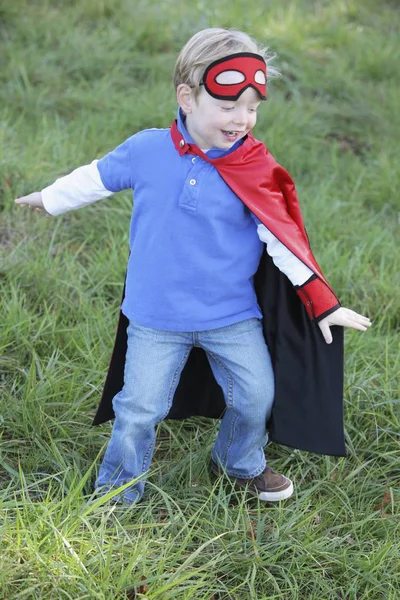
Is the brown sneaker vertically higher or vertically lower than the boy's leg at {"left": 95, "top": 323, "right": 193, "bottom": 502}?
lower

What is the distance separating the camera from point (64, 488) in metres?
2.47

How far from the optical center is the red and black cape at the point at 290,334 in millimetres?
2328

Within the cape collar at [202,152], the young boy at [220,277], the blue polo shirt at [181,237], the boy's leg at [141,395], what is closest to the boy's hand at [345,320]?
the young boy at [220,277]

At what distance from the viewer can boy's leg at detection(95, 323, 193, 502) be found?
2400mm

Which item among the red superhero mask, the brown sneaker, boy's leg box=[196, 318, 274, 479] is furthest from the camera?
the brown sneaker

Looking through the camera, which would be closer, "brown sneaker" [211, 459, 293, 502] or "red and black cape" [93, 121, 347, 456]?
"red and black cape" [93, 121, 347, 456]

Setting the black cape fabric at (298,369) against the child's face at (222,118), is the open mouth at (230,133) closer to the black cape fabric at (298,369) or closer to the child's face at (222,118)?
the child's face at (222,118)

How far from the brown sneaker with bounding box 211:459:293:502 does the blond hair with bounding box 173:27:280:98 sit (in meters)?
1.27

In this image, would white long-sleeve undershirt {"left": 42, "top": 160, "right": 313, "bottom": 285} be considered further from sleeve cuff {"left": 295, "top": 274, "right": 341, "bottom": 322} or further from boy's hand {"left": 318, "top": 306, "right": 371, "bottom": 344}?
boy's hand {"left": 318, "top": 306, "right": 371, "bottom": 344}

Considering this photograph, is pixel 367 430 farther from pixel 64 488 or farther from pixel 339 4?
pixel 339 4

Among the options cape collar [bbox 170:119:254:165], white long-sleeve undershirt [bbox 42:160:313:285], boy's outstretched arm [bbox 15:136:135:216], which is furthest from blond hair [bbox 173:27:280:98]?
white long-sleeve undershirt [bbox 42:160:313:285]

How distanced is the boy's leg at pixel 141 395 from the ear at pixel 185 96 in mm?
648

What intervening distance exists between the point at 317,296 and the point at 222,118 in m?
0.58

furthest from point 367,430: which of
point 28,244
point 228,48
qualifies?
point 28,244
